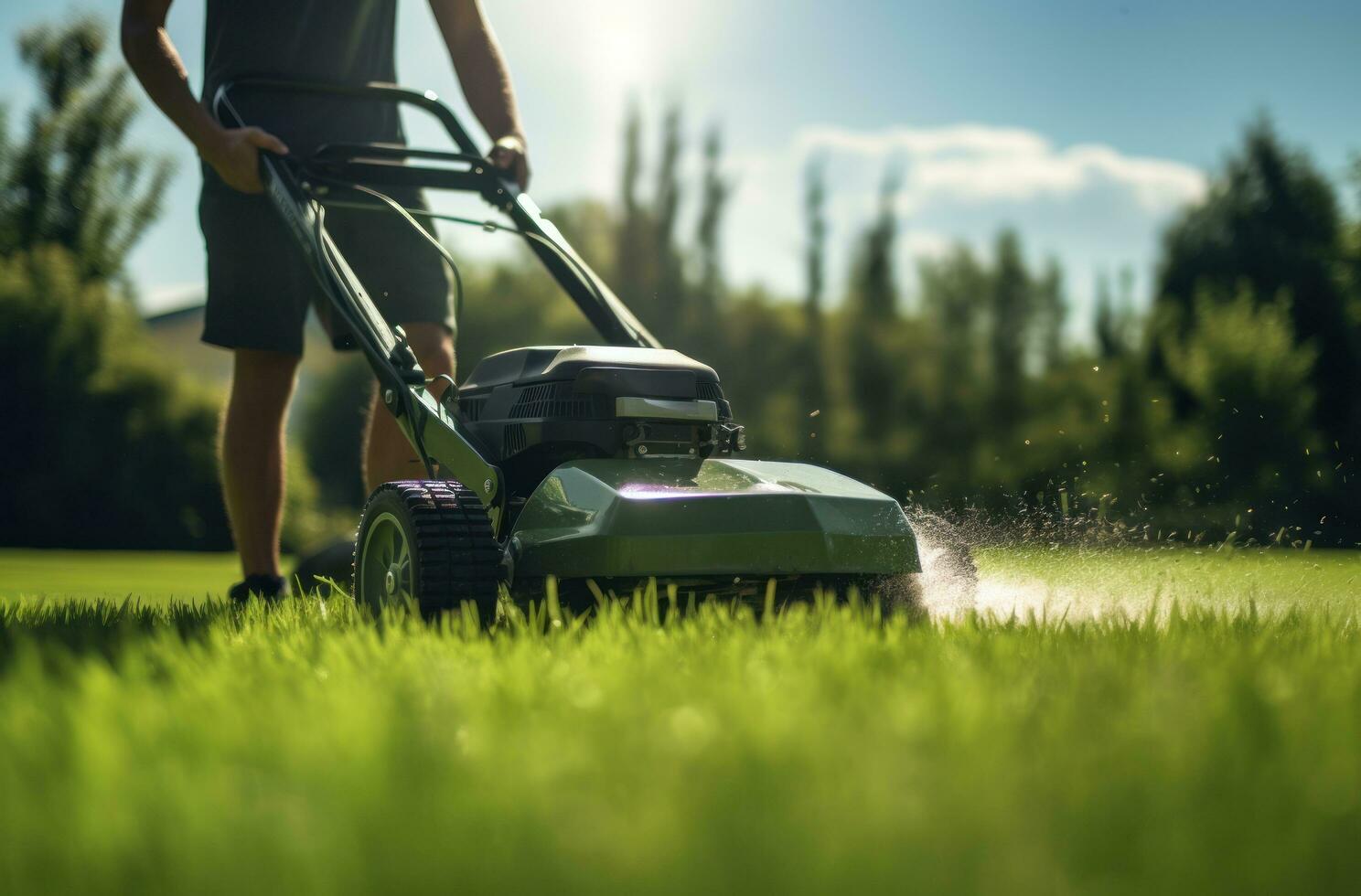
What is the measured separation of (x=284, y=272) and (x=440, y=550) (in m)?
1.44

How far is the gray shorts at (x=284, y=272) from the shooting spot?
11.5ft

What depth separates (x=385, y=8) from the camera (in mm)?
3842

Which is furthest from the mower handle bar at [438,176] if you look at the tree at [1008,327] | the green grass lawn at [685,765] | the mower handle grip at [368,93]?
the tree at [1008,327]

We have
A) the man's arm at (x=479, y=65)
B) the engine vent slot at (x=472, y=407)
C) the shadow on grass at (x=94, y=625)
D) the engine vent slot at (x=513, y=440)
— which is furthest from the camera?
the man's arm at (x=479, y=65)

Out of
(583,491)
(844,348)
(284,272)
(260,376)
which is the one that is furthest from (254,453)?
(844,348)

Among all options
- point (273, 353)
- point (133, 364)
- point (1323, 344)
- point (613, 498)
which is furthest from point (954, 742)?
point (1323, 344)

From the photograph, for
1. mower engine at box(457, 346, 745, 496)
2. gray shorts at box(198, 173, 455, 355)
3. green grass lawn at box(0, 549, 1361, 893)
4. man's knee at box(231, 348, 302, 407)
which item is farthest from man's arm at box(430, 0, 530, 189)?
green grass lawn at box(0, 549, 1361, 893)

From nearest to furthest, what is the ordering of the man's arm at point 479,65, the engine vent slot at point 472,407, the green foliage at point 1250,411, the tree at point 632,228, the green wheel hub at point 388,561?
1. the green wheel hub at point 388,561
2. the engine vent slot at point 472,407
3. the man's arm at point 479,65
4. the green foliage at point 1250,411
5. the tree at point 632,228

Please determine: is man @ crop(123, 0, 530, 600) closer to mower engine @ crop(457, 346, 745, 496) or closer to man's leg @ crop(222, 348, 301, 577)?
man's leg @ crop(222, 348, 301, 577)

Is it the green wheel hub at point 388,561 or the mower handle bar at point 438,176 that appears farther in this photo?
the mower handle bar at point 438,176

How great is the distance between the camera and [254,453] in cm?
358

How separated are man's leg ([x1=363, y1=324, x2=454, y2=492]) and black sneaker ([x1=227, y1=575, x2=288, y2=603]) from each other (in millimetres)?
331

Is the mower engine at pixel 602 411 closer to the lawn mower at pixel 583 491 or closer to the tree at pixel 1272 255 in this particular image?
the lawn mower at pixel 583 491

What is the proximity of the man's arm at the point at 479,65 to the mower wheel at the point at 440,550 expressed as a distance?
1387 millimetres
